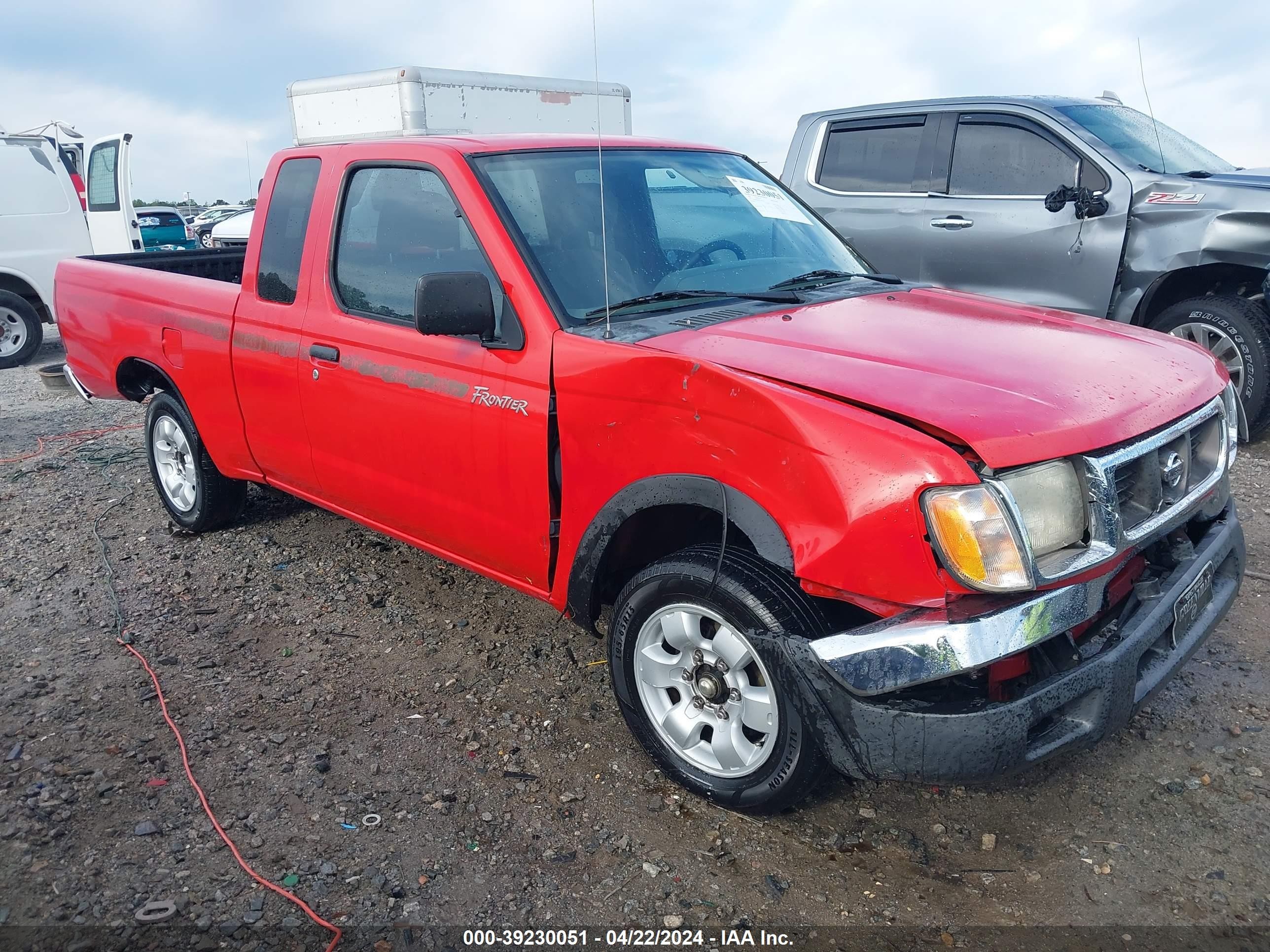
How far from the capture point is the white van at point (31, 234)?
10133 millimetres

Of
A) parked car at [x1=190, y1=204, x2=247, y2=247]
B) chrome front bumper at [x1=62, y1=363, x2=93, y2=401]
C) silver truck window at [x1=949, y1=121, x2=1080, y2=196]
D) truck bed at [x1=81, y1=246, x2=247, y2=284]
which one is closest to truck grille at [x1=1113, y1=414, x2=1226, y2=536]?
silver truck window at [x1=949, y1=121, x2=1080, y2=196]

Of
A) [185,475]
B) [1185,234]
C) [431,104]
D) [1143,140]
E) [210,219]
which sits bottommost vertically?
[210,219]

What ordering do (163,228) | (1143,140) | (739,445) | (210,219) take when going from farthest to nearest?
1. (210,219)
2. (163,228)
3. (1143,140)
4. (739,445)

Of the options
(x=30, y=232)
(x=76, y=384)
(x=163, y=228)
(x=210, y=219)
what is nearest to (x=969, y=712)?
(x=76, y=384)

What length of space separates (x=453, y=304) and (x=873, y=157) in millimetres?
4962

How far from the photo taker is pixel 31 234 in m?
10.3

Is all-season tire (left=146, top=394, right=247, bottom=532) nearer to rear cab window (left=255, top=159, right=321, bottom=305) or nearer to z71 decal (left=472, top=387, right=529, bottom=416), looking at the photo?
rear cab window (left=255, top=159, right=321, bottom=305)

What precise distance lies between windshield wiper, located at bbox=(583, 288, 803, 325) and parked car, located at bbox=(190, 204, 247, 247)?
1621cm

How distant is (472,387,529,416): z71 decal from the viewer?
9.74 feet

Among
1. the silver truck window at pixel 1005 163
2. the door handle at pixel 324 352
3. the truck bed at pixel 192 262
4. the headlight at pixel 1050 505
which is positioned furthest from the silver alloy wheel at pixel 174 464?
the silver truck window at pixel 1005 163

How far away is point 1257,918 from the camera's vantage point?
2.34m

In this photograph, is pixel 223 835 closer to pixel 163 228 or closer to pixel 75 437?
pixel 75 437

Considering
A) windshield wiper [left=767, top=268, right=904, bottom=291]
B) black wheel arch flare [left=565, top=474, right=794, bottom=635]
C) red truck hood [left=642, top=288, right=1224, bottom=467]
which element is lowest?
black wheel arch flare [left=565, top=474, right=794, bottom=635]

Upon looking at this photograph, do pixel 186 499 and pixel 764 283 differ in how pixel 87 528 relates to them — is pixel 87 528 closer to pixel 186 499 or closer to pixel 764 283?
pixel 186 499
